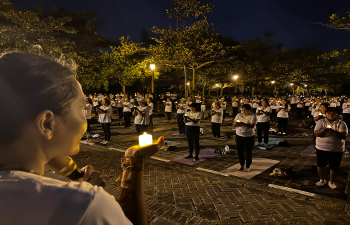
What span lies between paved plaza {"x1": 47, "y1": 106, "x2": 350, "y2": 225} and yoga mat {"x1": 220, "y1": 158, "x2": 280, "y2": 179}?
160mm

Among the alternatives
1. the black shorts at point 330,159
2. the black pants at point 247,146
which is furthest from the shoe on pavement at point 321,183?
the black pants at point 247,146

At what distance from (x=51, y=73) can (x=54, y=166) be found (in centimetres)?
59

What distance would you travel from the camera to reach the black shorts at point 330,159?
17.0 feet

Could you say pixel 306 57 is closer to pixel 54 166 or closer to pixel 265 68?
pixel 265 68

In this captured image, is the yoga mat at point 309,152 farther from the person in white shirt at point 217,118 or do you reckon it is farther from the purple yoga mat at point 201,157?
the person in white shirt at point 217,118

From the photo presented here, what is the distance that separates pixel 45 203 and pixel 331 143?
20.2 ft

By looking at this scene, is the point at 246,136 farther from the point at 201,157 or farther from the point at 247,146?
the point at 201,157

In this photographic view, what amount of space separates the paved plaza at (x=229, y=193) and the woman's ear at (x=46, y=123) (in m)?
3.58

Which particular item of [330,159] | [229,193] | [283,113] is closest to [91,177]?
[229,193]

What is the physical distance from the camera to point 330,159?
5258 millimetres

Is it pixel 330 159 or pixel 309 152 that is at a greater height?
pixel 330 159

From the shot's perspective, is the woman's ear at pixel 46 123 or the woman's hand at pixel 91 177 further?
the woman's hand at pixel 91 177

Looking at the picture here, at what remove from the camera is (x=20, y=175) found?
727mm

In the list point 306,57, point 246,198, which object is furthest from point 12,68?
point 306,57
